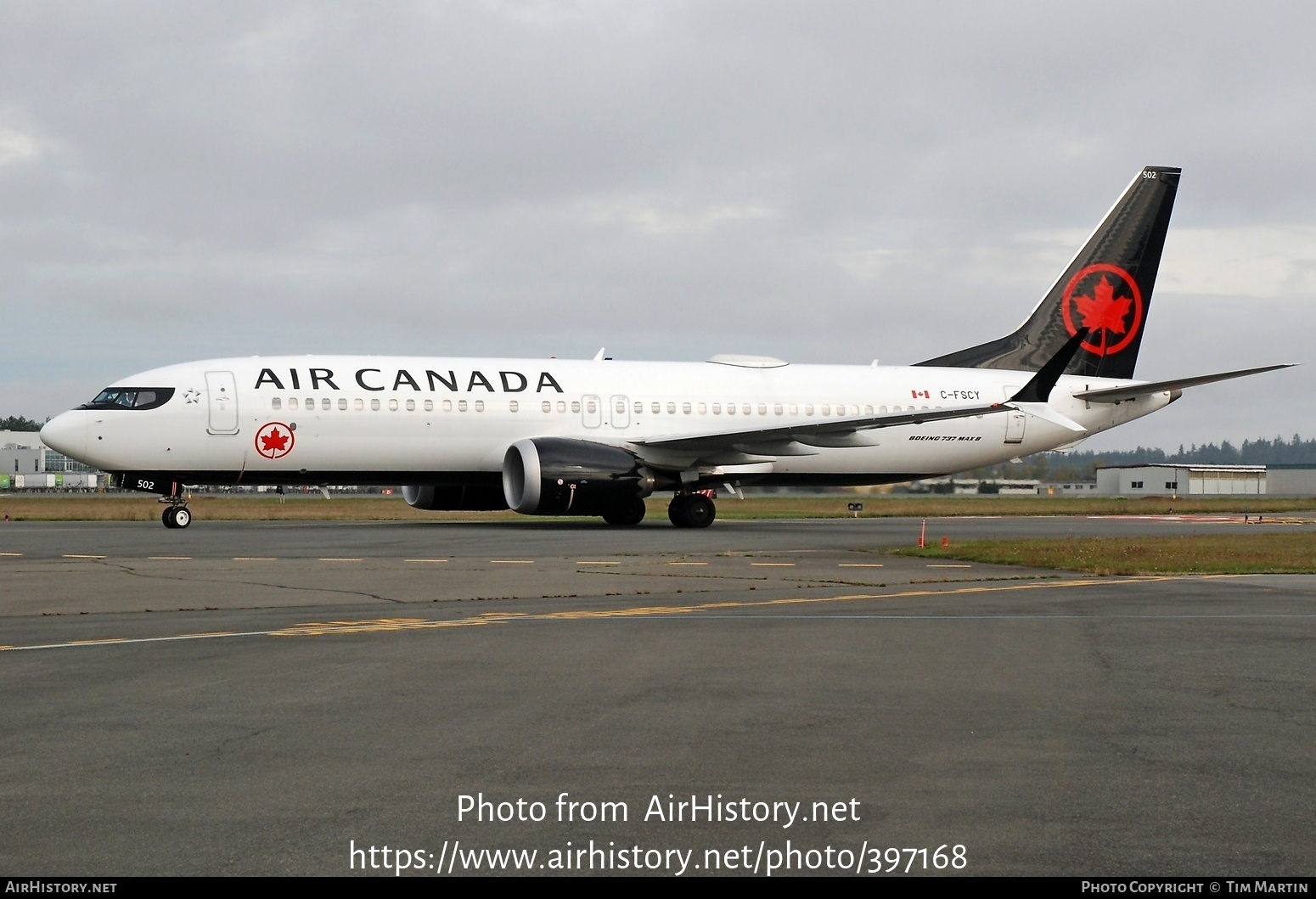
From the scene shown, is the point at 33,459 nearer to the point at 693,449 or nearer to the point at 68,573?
the point at 693,449

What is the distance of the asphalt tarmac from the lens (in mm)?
5090

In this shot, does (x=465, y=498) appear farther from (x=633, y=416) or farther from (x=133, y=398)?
(x=133, y=398)

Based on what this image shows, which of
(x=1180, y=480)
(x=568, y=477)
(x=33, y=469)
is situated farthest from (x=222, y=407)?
(x=33, y=469)

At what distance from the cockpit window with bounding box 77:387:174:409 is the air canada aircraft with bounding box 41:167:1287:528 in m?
0.05

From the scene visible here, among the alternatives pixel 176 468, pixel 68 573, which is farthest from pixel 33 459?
pixel 68 573

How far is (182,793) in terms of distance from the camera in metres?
5.81

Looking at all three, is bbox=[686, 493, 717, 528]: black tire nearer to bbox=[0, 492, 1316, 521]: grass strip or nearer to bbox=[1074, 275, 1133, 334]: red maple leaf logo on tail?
bbox=[0, 492, 1316, 521]: grass strip

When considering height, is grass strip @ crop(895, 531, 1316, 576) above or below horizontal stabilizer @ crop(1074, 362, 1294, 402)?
below

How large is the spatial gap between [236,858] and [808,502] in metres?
58.2

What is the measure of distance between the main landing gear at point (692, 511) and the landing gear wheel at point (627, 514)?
2.84ft

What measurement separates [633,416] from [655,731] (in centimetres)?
2788

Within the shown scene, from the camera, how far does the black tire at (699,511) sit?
34.4 meters

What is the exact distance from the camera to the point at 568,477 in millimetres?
31297

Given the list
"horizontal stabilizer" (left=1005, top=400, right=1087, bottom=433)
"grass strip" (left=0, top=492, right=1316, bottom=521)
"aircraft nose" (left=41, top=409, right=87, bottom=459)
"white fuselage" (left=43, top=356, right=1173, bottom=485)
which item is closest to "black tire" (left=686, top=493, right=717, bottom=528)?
"white fuselage" (left=43, top=356, right=1173, bottom=485)
